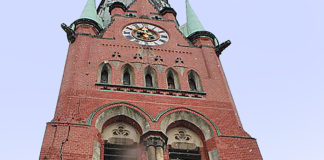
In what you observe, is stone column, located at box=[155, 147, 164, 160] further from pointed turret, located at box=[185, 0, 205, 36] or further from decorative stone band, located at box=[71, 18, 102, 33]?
pointed turret, located at box=[185, 0, 205, 36]

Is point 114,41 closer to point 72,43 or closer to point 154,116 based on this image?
point 72,43

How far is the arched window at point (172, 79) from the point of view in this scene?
Answer: 15158 mm

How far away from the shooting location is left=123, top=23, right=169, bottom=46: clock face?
1756cm

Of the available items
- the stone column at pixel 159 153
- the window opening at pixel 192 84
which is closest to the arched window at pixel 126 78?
the window opening at pixel 192 84

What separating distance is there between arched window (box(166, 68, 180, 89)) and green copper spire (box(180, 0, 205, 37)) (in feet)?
12.8

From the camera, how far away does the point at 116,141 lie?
480 inches

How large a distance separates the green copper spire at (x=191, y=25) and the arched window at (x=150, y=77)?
4.29m

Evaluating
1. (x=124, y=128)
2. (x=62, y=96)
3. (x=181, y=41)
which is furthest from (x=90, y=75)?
(x=181, y=41)

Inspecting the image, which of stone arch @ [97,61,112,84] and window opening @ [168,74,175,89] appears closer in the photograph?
stone arch @ [97,61,112,84]

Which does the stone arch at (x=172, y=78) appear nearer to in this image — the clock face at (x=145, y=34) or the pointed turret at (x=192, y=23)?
the clock face at (x=145, y=34)

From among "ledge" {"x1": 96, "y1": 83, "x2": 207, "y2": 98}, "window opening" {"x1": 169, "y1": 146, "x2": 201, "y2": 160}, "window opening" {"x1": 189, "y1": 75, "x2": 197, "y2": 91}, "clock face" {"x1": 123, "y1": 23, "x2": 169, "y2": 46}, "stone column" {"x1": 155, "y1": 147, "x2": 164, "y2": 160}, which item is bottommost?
"stone column" {"x1": 155, "y1": 147, "x2": 164, "y2": 160}

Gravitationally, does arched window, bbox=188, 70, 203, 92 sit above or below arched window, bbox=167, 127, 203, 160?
above

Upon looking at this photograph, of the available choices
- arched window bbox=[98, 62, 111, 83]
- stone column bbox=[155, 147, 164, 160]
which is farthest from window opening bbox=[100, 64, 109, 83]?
stone column bbox=[155, 147, 164, 160]

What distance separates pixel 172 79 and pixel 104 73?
252 centimetres
